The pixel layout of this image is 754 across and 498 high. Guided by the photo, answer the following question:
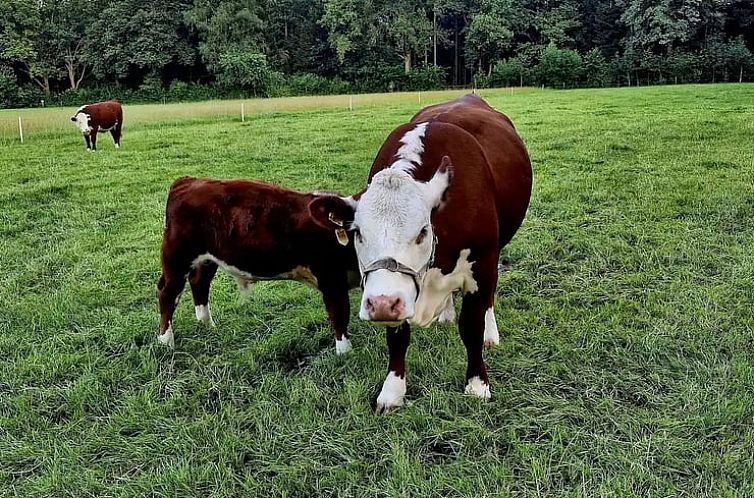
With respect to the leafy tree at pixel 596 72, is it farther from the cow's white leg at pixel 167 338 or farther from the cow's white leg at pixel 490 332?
the cow's white leg at pixel 167 338

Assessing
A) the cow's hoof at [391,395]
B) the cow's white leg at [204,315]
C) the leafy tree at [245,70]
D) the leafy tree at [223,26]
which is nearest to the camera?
the cow's hoof at [391,395]

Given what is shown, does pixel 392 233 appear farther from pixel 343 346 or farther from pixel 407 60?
pixel 407 60

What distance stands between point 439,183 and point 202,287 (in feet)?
7.60

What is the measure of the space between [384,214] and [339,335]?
59.6 inches

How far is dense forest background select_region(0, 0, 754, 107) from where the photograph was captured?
45938mm

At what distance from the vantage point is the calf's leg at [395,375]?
135 inches

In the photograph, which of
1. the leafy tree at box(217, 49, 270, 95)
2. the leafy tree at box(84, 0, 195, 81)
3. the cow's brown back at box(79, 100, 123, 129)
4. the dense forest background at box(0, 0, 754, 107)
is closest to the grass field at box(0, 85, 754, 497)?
the cow's brown back at box(79, 100, 123, 129)

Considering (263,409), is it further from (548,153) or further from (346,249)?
(548,153)

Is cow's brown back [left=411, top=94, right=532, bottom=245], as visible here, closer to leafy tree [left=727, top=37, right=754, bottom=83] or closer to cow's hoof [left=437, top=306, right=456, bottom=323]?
cow's hoof [left=437, top=306, right=456, bottom=323]

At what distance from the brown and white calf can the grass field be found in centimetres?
41

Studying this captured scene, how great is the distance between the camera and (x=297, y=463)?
9.89 ft

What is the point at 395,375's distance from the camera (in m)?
3.49

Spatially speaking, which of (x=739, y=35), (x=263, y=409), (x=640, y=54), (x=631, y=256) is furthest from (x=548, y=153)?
(x=739, y=35)

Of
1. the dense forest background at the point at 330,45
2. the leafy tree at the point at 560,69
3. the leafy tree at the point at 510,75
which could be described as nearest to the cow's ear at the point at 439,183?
the dense forest background at the point at 330,45
